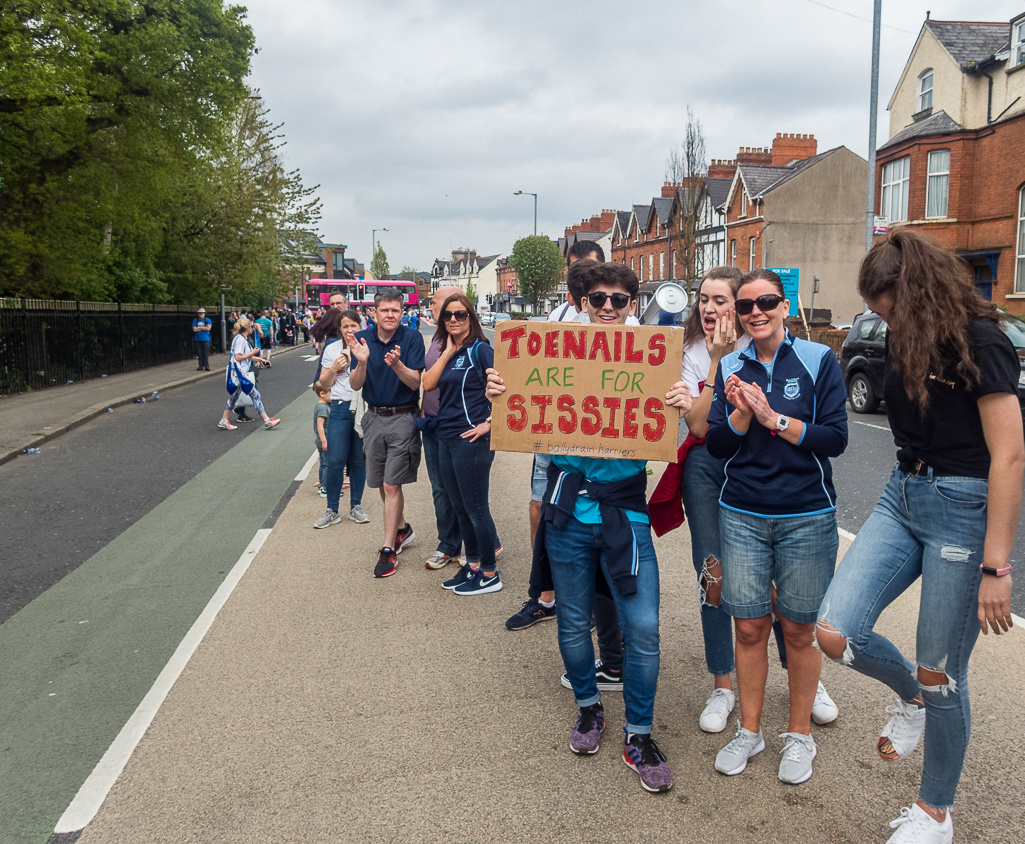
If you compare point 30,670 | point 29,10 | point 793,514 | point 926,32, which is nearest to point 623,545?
point 793,514

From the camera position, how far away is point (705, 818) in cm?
294

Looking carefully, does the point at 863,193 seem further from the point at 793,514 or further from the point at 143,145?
the point at 793,514

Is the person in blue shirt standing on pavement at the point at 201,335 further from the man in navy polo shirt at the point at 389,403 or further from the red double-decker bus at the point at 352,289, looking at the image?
the red double-decker bus at the point at 352,289

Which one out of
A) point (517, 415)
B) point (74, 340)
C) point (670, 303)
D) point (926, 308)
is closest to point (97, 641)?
point (517, 415)

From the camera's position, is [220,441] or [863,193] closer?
[220,441]

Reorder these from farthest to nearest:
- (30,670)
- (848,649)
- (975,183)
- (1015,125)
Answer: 1. (975,183)
2. (1015,125)
3. (30,670)
4. (848,649)

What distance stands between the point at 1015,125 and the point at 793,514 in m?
27.3

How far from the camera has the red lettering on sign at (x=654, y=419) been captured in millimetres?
3270

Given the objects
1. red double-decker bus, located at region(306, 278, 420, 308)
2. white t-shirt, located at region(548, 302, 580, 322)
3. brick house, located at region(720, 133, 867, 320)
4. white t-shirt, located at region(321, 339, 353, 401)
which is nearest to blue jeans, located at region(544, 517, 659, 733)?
white t-shirt, located at region(548, 302, 580, 322)

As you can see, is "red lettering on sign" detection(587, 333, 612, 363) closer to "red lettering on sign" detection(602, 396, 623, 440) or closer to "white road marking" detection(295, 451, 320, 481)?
"red lettering on sign" detection(602, 396, 623, 440)

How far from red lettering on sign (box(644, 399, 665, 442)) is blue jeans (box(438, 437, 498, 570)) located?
2.06m

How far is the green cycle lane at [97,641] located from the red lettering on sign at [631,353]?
8.98ft

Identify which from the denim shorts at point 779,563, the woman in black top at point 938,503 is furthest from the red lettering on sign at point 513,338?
the woman in black top at point 938,503

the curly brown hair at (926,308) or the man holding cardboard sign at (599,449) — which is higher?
the curly brown hair at (926,308)
